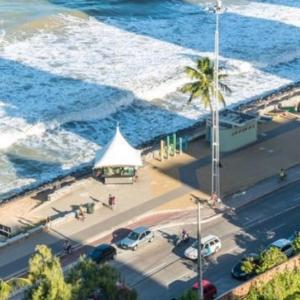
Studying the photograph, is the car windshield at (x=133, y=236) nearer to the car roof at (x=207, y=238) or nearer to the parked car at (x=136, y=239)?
the parked car at (x=136, y=239)

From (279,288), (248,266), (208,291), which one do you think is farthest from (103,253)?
(279,288)

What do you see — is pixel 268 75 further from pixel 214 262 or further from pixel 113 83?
pixel 214 262

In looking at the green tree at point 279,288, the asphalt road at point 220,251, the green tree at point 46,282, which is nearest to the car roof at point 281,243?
the asphalt road at point 220,251

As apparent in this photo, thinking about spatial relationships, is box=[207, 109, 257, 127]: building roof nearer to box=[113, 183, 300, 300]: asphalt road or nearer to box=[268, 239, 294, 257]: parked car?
box=[113, 183, 300, 300]: asphalt road

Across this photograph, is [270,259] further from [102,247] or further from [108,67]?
[108,67]

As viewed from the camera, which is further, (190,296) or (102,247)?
(102,247)

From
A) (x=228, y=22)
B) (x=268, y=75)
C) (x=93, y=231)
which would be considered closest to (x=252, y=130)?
(x=93, y=231)
